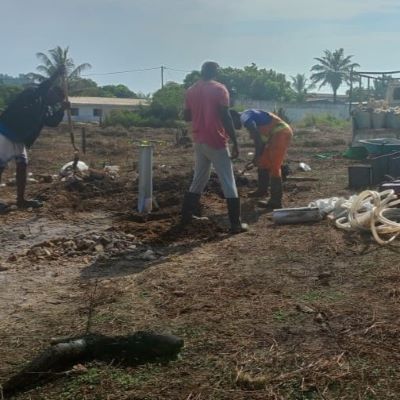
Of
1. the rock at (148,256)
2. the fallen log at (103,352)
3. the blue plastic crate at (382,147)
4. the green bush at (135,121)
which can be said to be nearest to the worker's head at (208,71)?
the rock at (148,256)

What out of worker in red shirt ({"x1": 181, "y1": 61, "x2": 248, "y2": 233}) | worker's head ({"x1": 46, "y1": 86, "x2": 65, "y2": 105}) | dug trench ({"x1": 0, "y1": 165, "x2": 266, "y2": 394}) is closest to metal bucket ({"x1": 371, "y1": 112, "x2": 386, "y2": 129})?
dug trench ({"x1": 0, "y1": 165, "x2": 266, "y2": 394})

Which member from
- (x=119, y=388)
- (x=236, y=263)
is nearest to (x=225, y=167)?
(x=236, y=263)

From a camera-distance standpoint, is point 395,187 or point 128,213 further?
point 128,213

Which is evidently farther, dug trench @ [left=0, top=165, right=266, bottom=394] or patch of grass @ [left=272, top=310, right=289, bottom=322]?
dug trench @ [left=0, top=165, right=266, bottom=394]

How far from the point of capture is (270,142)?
8.66 metres

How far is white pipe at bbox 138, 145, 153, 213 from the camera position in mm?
8180

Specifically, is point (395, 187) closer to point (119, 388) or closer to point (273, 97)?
point (119, 388)

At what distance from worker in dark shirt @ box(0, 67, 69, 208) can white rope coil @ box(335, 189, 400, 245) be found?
4441mm

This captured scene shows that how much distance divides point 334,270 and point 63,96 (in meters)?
5.39

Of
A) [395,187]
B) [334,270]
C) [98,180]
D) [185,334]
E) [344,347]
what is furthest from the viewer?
[98,180]

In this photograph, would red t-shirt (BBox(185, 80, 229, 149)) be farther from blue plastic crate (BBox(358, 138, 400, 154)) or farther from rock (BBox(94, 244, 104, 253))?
blue plastic crate (BBox(358, 138, 400, 154))

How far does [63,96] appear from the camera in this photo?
9102 mm

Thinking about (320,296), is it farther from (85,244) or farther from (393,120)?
(393,120)

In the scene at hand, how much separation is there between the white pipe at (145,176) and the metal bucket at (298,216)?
6.14 ft
